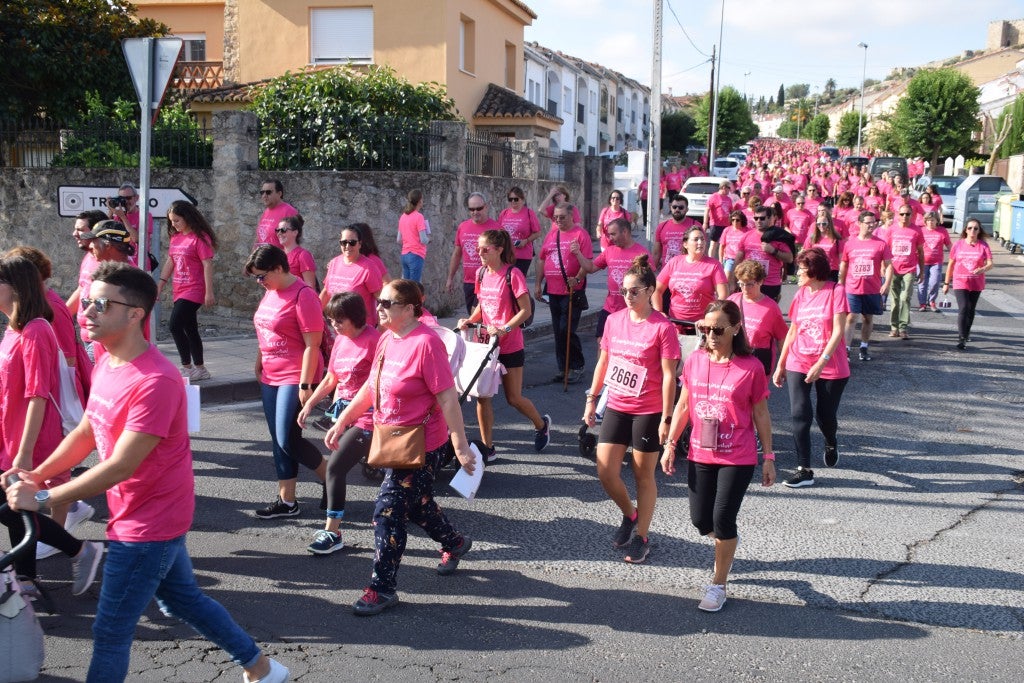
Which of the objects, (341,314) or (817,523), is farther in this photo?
(817,523)

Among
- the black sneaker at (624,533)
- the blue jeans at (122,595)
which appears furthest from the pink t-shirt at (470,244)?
the blue jeans at (122,595)

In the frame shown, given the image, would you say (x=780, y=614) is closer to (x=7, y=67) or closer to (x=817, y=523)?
(x=817, y=523)

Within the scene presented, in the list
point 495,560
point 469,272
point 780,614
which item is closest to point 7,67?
point 469,272

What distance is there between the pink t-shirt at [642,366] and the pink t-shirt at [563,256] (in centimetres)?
447

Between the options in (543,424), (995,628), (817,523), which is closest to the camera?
(995,628)

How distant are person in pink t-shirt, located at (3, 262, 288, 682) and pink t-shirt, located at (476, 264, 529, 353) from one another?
3886 mm

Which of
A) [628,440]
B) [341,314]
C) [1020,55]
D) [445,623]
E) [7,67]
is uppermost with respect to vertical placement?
[1020,55]

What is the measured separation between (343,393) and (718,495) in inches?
88.3

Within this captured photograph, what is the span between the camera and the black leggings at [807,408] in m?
6.93

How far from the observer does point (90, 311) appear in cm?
338

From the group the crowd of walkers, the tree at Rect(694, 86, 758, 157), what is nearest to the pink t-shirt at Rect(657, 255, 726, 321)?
the crowd of walkers

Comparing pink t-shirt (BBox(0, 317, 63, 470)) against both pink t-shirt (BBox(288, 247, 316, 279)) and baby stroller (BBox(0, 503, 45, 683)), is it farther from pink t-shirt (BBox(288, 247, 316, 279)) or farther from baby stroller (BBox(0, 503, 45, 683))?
pink t-shirt (BBox(288, 247, 316, 279))

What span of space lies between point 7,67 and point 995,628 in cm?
1689

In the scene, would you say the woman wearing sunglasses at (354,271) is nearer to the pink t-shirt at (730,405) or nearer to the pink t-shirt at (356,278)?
the pink t-shirt at (356,278)
